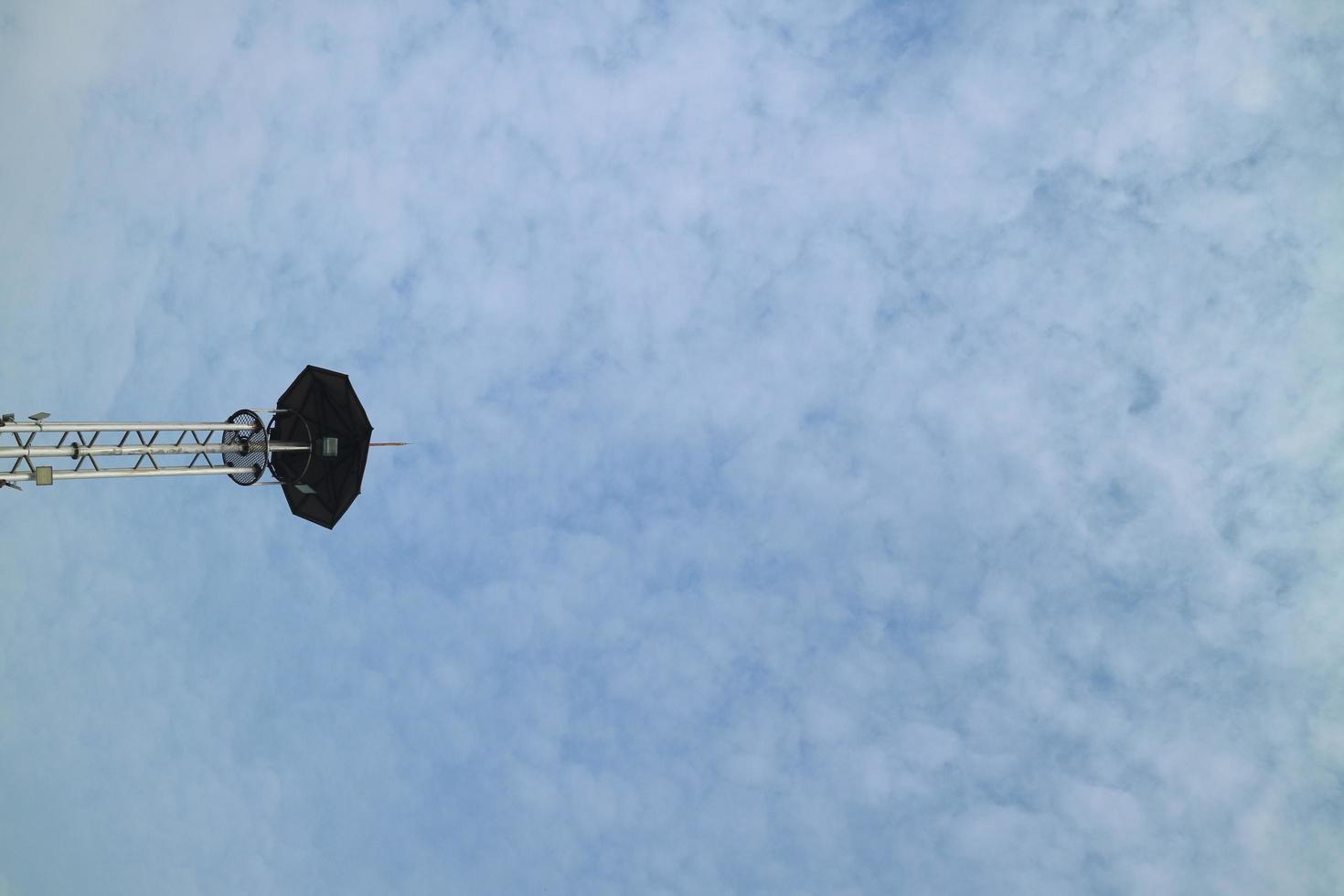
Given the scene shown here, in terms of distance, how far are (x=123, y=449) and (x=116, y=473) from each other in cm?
85

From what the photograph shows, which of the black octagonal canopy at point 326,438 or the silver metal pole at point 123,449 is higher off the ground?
the black octagonal canopy at point 326,438

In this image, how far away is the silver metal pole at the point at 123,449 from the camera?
2639 cm

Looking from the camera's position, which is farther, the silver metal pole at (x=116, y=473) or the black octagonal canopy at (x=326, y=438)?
the black octagonal canopy at (x=326, y=438)

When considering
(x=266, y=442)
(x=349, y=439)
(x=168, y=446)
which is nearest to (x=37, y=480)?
(x=168, y=446)

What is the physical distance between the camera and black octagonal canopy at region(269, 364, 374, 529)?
35.5m

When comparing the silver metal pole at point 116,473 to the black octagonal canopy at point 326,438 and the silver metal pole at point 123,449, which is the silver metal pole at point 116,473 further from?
the black octagonal canopy at point 326,438

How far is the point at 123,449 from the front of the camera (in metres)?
29.3

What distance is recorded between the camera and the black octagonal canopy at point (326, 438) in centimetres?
3553

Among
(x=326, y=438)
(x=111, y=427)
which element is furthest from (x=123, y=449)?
(x=326, y=438)

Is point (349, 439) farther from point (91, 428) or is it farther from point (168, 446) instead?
point (91, 428)

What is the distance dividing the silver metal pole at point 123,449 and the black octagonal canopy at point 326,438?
21.9 inches

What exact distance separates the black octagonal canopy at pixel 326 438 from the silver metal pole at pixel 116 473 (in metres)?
2.18

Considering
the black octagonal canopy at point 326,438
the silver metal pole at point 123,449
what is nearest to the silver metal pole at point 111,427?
the silver metal pole at point 123,449

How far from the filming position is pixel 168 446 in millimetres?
31125
